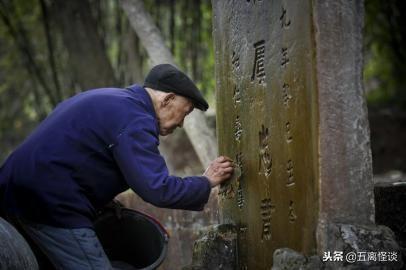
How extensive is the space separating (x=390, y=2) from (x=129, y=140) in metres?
7.56

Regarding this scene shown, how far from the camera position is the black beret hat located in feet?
12.0

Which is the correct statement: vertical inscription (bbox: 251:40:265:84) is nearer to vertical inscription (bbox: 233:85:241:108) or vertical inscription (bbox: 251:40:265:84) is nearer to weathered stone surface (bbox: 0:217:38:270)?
vertical inscription (bbox: 233:85:241:108)

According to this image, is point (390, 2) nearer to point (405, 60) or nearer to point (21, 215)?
point (405, 60)

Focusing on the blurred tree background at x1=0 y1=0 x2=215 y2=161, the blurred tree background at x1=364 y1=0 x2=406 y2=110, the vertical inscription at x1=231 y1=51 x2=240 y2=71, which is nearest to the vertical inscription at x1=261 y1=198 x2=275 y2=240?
the vertical inscription at x1=231 y1=51 x2=240 y2=71

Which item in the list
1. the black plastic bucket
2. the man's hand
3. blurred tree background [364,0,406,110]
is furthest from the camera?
blurred tree background [364,0,406,110]

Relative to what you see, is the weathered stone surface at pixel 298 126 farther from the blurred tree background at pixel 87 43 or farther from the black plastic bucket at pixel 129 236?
the blurred tree background at pixel 87 43

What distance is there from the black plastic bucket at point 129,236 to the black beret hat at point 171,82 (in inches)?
33.6

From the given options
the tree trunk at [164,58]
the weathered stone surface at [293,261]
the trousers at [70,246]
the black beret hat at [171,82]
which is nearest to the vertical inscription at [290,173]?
the weathered stone surface at [293,261]

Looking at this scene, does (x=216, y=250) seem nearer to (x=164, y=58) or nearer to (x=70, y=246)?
(x=70, y=246)

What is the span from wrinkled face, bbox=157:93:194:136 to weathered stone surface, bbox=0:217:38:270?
3.48 ft

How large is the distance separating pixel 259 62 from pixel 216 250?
130 centimetres

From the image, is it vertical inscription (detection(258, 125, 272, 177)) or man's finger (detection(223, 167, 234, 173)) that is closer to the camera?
vertical inscription (detection(258, 125, 272, 177))

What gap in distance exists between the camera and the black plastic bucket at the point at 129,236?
3928mm

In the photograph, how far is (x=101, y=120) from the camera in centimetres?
337
